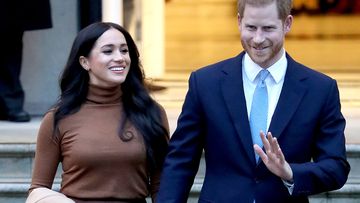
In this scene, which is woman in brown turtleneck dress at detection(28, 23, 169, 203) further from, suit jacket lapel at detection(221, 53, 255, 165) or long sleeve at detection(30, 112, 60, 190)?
suit jacket lapel at detection(221, 53, 255, 165)

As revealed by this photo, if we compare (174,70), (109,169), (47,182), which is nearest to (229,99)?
(109,169)

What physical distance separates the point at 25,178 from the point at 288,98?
9.88 ft

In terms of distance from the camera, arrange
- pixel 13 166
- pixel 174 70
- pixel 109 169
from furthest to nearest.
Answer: pixel 174 70 < pixel 13 166 < pixel 109 169

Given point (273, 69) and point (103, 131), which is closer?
point (273, 69)

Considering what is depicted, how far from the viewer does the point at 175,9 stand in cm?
979

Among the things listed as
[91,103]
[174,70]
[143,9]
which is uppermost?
[91,103]

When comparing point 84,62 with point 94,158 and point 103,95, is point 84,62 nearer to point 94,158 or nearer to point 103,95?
point 103,95

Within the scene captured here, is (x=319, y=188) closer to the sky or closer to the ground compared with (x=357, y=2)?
closer to the sky

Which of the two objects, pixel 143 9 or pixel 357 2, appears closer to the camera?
pixel 143 9

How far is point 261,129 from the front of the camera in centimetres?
364

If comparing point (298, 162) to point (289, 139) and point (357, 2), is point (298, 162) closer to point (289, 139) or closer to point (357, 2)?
point (289, 139)

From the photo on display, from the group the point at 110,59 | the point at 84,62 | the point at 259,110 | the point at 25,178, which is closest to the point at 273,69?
the point at 259,110

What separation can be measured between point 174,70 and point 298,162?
5.69m

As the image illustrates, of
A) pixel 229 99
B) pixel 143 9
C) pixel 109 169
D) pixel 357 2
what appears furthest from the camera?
pixel 357 2
